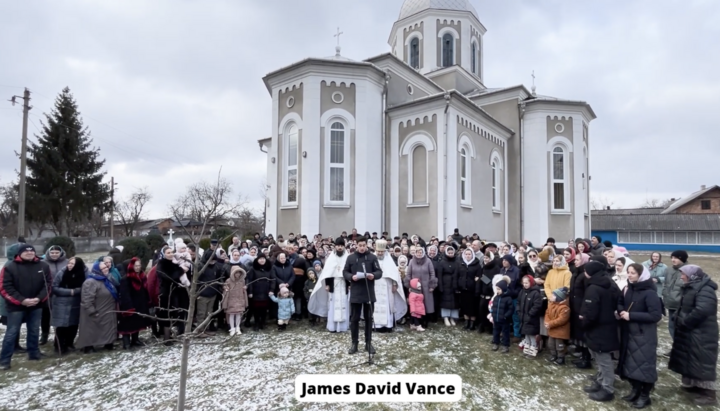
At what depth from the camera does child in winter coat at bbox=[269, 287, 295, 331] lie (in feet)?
25.0

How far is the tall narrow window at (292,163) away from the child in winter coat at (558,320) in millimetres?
11153

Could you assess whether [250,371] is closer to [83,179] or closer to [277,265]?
[277,265]

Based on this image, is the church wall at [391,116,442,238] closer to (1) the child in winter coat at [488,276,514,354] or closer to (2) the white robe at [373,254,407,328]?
(2) the white robe at [373,254,407,328]

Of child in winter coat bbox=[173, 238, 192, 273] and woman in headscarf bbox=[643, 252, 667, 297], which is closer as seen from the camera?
child in winter coat bbox=[173, 238, 192, 273]

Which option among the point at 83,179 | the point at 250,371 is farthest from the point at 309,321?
the point at 83,179

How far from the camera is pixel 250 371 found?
5.60m

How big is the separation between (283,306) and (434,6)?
21.2m

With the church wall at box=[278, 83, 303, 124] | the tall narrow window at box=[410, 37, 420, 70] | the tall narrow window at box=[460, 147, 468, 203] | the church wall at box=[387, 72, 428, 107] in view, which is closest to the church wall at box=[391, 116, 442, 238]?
the tall narrow window at box=[460, 147, 468, 203]

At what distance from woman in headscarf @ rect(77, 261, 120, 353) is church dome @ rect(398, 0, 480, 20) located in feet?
72.5

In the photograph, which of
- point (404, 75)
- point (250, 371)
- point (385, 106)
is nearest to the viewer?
point (250, 371)

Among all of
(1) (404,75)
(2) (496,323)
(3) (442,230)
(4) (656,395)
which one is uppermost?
(1) (404,75)

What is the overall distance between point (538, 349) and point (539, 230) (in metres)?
15.2

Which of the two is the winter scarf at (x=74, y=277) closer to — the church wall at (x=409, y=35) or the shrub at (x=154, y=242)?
the shrub at (x=154, y=242)

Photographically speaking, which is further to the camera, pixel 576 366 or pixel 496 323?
pixel 496 323
